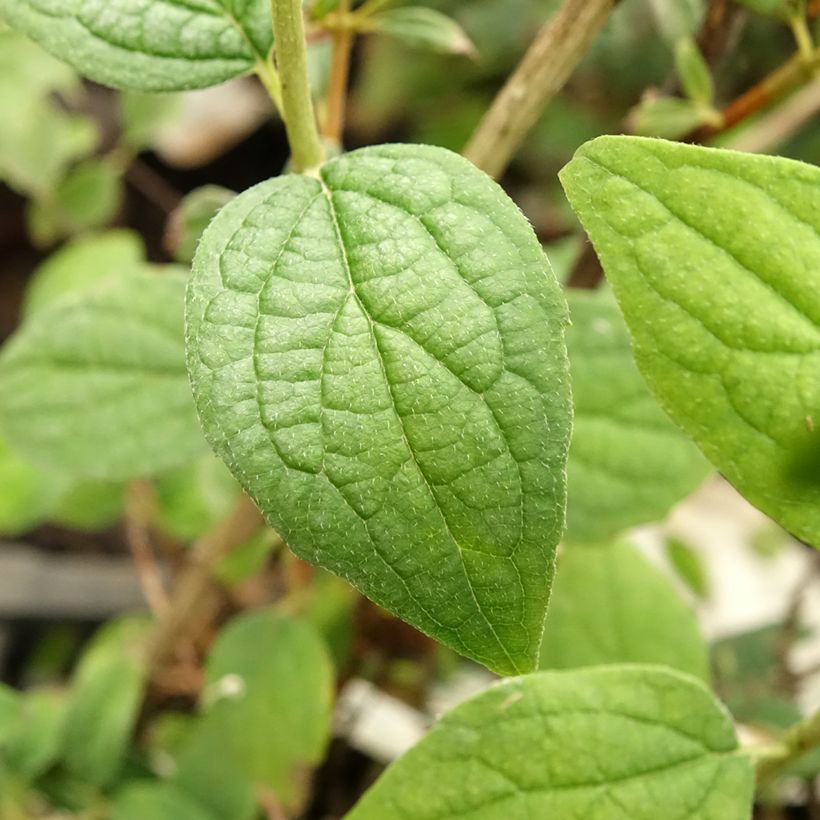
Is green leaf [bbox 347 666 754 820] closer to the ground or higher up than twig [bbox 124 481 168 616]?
higher up

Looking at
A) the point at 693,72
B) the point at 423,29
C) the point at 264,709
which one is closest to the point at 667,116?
the point at 693,72

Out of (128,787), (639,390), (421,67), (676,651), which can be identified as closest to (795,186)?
(639,390)

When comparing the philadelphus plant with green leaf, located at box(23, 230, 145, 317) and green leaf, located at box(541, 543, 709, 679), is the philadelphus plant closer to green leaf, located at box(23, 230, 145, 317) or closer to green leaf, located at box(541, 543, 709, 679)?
green leaf, located at box(541, 543, 709, 679)

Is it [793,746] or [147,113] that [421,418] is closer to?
[793,746]

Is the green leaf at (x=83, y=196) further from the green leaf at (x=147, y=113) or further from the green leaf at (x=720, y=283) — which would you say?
the green leaf at (x=720, y=283)

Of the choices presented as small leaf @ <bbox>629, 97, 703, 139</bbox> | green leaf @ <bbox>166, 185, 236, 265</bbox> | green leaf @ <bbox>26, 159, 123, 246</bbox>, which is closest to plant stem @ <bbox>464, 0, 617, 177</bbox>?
small leaf @ <bbox>629, 97, 703, 139</bbox>

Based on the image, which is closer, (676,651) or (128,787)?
(676,651)

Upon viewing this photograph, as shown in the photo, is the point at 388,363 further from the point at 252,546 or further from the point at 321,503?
the point at 252,546
